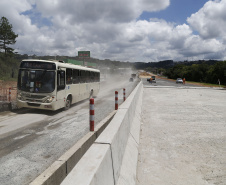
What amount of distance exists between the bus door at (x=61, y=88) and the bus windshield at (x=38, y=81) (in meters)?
0.38

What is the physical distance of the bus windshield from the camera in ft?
34.6

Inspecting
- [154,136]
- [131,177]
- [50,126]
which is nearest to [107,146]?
[131,177]

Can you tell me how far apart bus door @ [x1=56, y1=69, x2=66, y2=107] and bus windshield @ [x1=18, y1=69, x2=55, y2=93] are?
382 millimetres

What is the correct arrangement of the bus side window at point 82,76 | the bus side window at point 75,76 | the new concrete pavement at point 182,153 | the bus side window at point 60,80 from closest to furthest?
the new concrete pavement at point 182,153
the bus side window at point 60,80
the bus side window at point 75,76
the bus side window at point 82,76

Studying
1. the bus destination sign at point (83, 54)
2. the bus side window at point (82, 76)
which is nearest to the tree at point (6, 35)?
the bus destination sign at point (83, 54)

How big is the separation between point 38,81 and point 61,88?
1.27 m

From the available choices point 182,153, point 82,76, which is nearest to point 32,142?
point 182,153

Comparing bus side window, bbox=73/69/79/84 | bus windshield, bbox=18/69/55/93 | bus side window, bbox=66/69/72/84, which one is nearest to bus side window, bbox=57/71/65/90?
bus windshield, bbox=18/69/55/93

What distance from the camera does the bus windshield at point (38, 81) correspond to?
10555 mm

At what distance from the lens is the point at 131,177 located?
3613 millimetres

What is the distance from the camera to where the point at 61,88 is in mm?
11219

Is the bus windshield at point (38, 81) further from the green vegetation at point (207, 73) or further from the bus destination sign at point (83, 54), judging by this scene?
the green vegetation at point (207, 73)

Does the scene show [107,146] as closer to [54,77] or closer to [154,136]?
[154,136]

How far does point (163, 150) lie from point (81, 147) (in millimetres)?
2085
